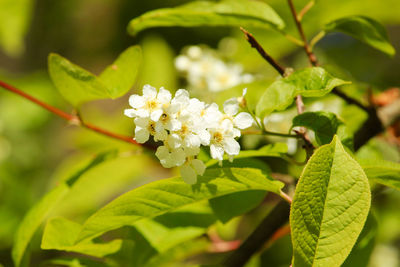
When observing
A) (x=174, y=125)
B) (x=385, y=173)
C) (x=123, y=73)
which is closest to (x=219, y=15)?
(x=123, y=73)

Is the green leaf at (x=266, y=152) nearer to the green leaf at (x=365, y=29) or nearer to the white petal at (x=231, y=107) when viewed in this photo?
the white petal at (x=231, y=107)

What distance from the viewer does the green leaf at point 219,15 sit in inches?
38.0

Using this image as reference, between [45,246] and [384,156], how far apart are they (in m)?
0.90

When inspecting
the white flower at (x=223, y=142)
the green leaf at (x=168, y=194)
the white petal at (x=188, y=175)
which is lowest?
the green leaf at (x=168, y=194)

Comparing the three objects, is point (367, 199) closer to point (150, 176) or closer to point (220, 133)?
point (220, 133)

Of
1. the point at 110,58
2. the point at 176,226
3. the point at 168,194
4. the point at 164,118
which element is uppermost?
the point at 164,118

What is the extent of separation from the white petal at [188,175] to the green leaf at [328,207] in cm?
16

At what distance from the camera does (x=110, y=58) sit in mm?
2975

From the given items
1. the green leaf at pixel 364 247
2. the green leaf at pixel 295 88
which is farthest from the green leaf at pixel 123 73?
the green leaf at pixel 364 247

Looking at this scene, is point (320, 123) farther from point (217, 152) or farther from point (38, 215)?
point (38, 215)

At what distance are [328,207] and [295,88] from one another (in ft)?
0.70

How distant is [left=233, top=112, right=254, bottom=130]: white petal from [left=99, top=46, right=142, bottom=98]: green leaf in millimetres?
194

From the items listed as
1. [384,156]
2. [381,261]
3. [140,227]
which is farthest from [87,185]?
[381,261]

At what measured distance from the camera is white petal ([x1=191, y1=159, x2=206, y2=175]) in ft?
2.24
